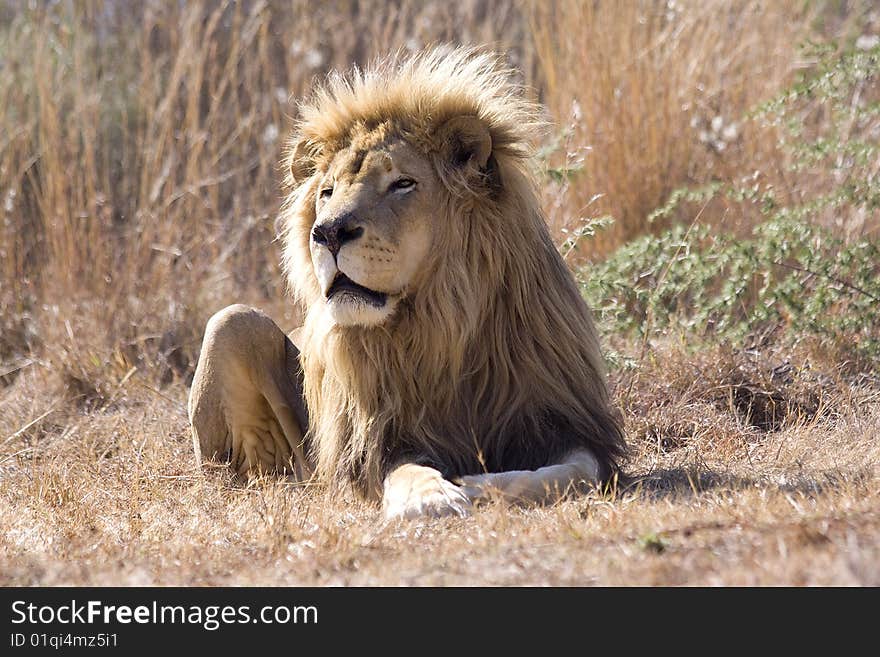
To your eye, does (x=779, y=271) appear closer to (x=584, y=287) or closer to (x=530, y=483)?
(x=584, y=287)

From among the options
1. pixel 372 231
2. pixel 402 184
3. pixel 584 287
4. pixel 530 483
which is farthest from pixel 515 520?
pixel 584 287

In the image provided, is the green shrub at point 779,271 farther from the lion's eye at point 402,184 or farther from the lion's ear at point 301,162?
the lion's eye at point 402,184

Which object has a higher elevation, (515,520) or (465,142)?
(465,142)

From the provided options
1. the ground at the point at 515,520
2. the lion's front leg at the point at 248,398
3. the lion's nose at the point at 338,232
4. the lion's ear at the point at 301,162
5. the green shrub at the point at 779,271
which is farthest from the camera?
the green shrub at the point at 779,271

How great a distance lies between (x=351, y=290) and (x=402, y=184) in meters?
0.43

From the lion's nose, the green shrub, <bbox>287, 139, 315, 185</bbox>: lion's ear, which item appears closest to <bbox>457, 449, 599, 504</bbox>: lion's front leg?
the lion's nose

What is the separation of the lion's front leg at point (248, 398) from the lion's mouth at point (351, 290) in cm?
94

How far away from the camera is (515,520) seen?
3635 mm

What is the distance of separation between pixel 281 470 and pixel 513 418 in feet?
4.35

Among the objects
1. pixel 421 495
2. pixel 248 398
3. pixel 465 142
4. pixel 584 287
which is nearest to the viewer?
pixel 421 495

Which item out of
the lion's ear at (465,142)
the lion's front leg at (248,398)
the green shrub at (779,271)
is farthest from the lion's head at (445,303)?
the green shrub at (779,271)

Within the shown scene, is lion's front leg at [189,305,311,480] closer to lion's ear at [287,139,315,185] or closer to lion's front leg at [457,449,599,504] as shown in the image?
lion's ear at [287,139,315,185]

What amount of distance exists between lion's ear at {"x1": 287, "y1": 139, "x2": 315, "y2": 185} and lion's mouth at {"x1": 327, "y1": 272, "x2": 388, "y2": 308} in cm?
74

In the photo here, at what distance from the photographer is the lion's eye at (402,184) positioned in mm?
4402
